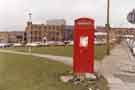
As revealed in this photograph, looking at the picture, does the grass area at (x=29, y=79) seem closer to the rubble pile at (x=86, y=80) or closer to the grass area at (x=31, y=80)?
the grass area at (x=31, y=80)

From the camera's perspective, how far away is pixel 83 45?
1323 centimetres

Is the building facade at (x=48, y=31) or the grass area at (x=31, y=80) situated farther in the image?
the building facade at (x=48, y=31)

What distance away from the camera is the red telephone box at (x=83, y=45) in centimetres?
1313

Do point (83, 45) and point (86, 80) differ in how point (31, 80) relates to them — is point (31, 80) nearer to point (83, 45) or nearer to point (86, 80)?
point (86, 80)

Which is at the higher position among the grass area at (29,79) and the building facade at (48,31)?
the building facade at (48,31)

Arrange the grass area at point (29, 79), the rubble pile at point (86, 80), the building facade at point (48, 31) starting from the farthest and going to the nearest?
the building facade at point (48, 31)
the rubble pile at point (86, 80)
the grass area at point (29, 79)

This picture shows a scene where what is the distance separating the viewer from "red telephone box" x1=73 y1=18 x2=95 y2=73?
1313 cm

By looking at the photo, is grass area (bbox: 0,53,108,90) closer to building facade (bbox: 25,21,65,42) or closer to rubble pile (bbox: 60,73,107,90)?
rubble pile (bbox: 60,73,107,90)

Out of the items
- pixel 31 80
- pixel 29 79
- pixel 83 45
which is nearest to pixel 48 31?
pixel 83 45

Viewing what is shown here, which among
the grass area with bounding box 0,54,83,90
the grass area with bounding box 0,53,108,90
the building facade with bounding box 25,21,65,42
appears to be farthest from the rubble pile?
the building facade with bounding box 25,21,65,42

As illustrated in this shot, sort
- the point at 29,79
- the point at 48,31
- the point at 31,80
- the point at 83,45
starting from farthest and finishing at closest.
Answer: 1. the point at 48,31
2. the point at 83,45
3. the point at 29,79
4. the point at 31,80

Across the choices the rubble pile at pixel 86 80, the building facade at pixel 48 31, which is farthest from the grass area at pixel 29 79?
the building facade at pixel 48 31

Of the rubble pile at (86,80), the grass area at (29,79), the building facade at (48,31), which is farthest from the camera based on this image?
the building facade at (48,31)

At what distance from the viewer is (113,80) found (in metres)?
12.7
